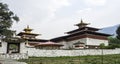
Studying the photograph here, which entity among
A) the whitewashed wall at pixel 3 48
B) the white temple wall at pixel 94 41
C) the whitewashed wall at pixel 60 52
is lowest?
the whitewashed wall at pixel 60 52

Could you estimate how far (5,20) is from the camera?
36469mm

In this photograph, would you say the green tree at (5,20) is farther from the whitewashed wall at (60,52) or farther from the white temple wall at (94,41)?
the white temple wall at (94,41)

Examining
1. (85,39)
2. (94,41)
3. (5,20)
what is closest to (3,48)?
(5,20)

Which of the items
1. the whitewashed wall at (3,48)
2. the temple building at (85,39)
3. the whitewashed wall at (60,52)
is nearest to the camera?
the whitewashed wall at (3,48)

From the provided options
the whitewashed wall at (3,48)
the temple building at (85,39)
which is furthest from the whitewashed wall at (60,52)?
the temple building at (85,39)

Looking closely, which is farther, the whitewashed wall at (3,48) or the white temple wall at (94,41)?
the white temple wall at (94,41)

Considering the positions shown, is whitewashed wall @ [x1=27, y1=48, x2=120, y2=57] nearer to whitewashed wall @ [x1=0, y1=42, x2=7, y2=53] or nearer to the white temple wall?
whitewashed wall @ [x1=0, y1=42, x2=7, y2=53]

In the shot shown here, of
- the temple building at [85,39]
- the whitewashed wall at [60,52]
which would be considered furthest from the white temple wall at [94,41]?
the whitewashed wall at [60,52]

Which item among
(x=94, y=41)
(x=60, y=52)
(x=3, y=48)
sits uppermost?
(x=94, y=41)

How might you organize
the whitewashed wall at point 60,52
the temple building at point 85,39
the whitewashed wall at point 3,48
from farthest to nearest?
the temple building at point 85,39, the whitewashed wall at point 60,52, the whitewashed wall at point 3,48

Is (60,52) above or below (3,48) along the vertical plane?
below

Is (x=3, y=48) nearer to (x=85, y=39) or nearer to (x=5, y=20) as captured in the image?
(x=5, y=20)

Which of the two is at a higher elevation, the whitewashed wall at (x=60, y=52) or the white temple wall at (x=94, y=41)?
the white temple wall at (x=94, y=41)

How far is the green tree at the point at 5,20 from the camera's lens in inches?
1401
